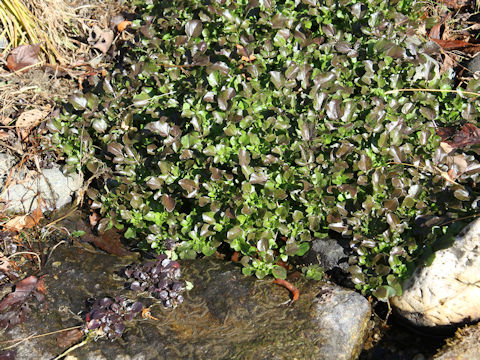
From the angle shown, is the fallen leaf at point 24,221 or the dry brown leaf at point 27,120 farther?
the dry brown leaf at point 27,120

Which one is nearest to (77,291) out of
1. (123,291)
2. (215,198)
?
(123,291)

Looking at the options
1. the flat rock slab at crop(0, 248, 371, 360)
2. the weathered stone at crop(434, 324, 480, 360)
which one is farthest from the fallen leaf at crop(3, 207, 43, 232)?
the weathered stone at crop(434, 324, 480, 360)

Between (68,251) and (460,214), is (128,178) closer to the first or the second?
(68,251)

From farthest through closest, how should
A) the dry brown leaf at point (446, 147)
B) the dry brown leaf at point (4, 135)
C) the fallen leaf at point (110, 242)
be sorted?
the dry brown leaf at point (4, 135) < the fallen leaf at point (110, 242) < the dry brown leaf at point (446, 147)

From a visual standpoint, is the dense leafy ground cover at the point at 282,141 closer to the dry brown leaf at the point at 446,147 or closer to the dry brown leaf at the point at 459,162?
the dry brown leaf at the point at 459,162

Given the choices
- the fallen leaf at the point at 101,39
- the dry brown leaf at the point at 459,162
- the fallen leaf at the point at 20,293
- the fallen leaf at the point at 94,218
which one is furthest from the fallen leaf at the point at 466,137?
the fallen leaf at the point at 101,39

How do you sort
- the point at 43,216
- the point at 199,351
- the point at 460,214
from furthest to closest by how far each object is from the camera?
the point at 43,216 → the point at 460,214 → the point at 199,351

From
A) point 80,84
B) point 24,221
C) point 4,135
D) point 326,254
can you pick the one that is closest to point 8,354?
point 24,221
